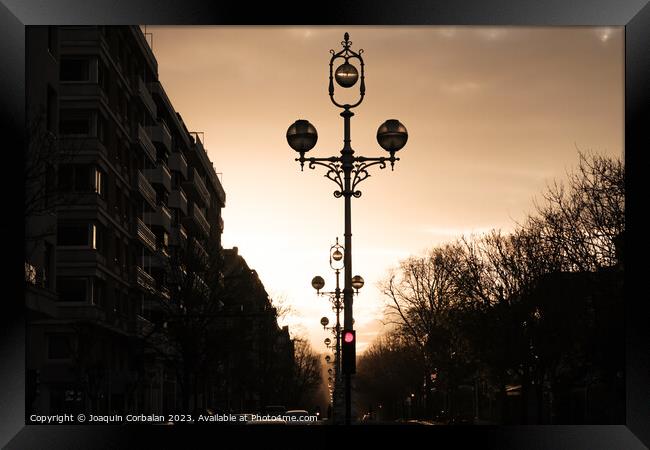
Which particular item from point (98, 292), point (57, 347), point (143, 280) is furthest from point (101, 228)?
point (143, 280)

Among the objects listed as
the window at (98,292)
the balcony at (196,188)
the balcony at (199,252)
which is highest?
the balcony at (196,188)

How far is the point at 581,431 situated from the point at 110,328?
51.8 meters

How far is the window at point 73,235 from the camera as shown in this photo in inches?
2269

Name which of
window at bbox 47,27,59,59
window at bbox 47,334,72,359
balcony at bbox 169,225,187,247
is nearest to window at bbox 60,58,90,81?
window at bbox 47,27,59,59

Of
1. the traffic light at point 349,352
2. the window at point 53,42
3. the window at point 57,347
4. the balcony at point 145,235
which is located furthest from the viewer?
the balcony at point 145,235

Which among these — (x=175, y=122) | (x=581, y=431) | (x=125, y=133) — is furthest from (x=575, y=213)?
(x=175, y=122)

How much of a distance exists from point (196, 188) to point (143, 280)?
2997 cm

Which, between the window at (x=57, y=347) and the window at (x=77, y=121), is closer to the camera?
the window at (x=57, y=347)

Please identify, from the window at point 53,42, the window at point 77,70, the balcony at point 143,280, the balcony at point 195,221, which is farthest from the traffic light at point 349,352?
the balcony at point 195,221

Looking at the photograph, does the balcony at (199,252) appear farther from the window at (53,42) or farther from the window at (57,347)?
the window at (53,42)

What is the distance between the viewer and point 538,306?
49531mm

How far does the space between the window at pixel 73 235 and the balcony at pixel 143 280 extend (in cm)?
1009

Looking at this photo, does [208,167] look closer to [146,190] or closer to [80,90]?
[146,190]

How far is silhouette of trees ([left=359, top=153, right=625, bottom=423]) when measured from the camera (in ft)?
122
